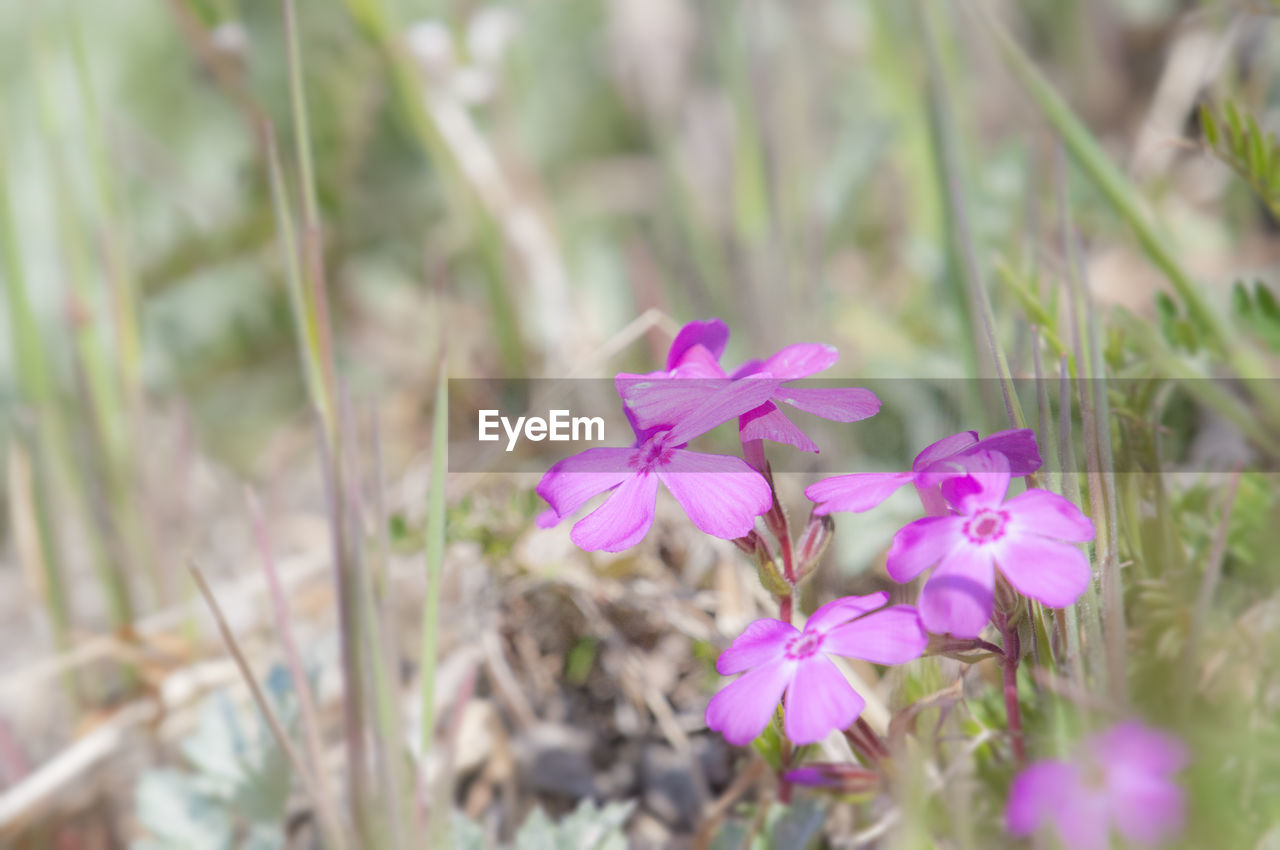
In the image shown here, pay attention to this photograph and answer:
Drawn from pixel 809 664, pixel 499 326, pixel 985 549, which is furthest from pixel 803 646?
pixel 499 326

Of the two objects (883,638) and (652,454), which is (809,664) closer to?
(883,638)

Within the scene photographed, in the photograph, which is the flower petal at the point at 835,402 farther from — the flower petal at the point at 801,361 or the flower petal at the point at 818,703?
the flower petal at the point at 818,703

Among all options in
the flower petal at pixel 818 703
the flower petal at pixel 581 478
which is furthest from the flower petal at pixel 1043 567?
the flower petal at pixel 581 478

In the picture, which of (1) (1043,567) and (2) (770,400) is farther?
(2) (770,400)

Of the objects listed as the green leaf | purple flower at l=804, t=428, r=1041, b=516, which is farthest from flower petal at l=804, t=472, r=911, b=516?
the green leaf

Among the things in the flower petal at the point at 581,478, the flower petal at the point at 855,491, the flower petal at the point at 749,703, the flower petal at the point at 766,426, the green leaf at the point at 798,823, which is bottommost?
the green leaf at the point at 798,823

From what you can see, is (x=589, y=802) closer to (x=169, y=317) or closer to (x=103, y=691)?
(x=103, y=691)

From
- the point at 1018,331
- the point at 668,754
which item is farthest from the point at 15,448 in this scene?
the point at 1018,331
